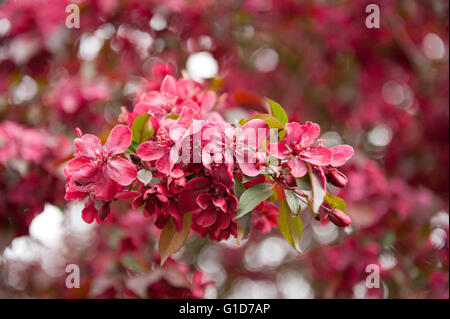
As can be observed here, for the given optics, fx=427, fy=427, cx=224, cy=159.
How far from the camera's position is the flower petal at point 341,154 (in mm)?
996

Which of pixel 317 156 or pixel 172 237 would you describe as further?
pixel 172 237

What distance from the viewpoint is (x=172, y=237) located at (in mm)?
1081

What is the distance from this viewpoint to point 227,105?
77.2 inches

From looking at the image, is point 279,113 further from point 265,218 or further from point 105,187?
point 105,187

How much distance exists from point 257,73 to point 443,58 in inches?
56.7

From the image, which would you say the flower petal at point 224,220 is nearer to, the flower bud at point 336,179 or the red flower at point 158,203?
the red flower at point 158,203

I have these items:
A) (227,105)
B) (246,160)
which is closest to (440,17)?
(227,105)

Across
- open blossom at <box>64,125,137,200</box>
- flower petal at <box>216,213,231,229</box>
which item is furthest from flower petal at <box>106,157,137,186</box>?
flower petal at <box>216,213,231,229</box>

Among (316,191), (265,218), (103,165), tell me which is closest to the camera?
(316,191)

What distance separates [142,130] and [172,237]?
0.28 m

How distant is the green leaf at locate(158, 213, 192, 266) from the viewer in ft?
3.52

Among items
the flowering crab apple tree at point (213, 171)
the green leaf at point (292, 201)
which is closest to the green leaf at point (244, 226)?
the flowering crab apple tree at point (213, 171)

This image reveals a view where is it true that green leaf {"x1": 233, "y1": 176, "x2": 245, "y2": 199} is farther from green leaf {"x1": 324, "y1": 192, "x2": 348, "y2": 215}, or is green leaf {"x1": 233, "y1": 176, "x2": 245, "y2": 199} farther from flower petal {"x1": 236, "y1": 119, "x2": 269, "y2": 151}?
green leaf {"x1": 324, "y1": 192, "x2": 348, "y2": 215}

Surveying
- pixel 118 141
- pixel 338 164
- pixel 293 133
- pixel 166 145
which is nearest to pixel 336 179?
pixel 338 164
